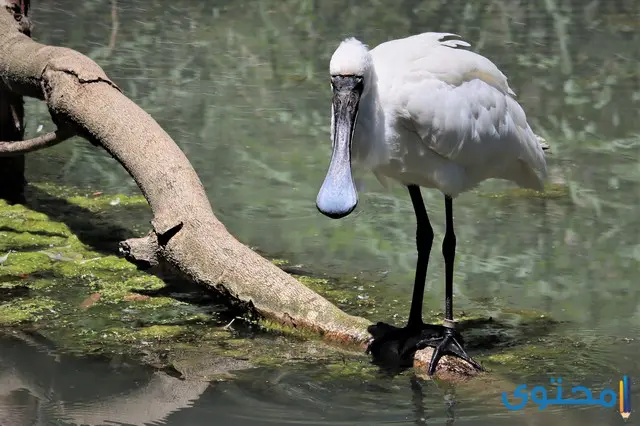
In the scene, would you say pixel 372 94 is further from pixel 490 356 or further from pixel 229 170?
pixel 229 170

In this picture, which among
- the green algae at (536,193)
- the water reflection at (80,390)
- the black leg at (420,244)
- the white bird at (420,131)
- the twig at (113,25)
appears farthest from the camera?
the twig at (113,25)

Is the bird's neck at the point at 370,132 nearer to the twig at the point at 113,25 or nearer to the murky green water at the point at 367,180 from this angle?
the murky green water at the point at 367,180

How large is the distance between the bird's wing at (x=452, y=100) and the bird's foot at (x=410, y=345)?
0.84m

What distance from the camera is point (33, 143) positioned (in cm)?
711

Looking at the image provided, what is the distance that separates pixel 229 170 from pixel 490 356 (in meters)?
3.88

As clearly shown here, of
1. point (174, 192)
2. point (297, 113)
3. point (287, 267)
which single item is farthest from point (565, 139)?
point (174, 192)

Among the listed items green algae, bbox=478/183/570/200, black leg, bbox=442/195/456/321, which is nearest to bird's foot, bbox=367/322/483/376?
black leg, bbox=442/195/456/321

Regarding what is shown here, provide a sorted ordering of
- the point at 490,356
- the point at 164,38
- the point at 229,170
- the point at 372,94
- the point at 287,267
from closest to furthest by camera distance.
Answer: the point at 372,94 → the point at 490,356 → the point at 287,267 → the point at 229,170 → the point at 164,38

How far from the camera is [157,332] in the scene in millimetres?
5559

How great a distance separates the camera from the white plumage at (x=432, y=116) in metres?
4.98

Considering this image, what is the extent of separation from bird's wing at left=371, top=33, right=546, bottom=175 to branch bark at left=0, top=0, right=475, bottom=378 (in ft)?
3.31

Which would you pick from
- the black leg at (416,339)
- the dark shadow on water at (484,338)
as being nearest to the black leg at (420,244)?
the black leg at (416,339)

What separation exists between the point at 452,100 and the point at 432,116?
20 centimetres

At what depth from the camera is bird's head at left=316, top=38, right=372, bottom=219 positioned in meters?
4.83
